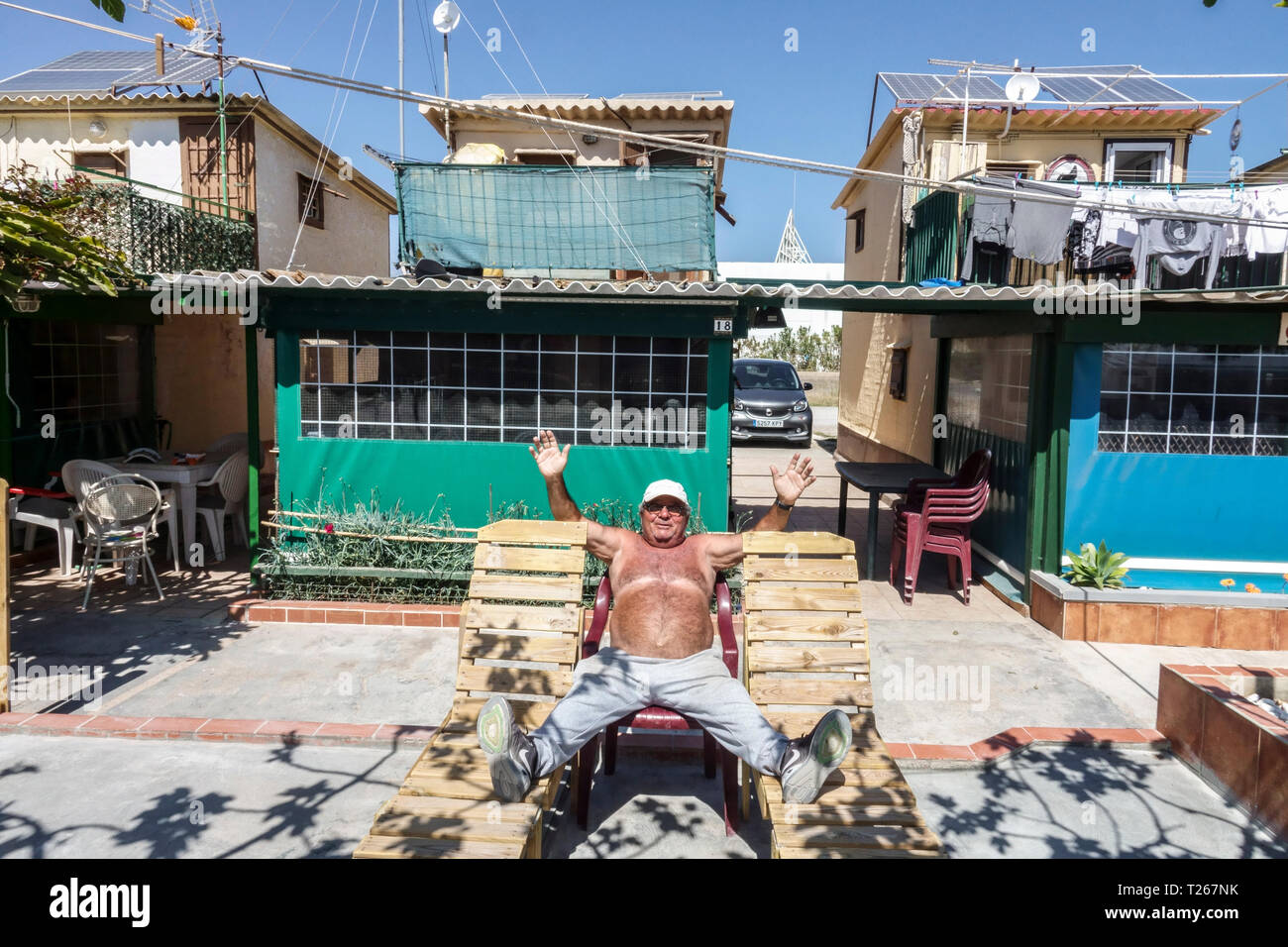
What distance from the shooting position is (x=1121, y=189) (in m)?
8.83

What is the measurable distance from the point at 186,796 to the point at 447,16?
8549 millimetres

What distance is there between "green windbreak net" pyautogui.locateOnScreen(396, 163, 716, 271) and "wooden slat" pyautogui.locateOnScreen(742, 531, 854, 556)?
16.5 ft

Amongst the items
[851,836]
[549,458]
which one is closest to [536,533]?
[549,458]

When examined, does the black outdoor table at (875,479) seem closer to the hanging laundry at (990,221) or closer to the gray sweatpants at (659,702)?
the hanging laundry at (990,221)

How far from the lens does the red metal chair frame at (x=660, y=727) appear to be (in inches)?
159

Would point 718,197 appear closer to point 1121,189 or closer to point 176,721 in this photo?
point 1121,189

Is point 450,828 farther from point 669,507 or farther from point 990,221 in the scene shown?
point 990,221

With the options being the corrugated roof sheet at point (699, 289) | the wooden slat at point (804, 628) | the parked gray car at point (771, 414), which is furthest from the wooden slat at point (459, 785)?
the parked gray car at point (771, 414)

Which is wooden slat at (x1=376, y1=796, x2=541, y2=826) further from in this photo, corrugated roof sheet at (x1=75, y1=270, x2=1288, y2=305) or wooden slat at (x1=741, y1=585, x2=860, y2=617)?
corrugated roof sheet at (x1=75, y1=270, x2=1288, y2=305)

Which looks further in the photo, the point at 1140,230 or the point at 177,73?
the point at 177,73

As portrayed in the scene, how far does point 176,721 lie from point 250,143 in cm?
1063

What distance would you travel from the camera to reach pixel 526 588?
4609mm
